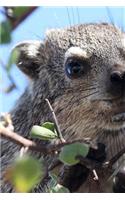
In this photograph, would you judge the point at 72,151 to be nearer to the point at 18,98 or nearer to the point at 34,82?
the point at 34,82

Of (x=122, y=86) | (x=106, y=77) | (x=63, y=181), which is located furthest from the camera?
(x=106, y=77)

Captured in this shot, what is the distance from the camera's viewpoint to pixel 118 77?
3.08 m

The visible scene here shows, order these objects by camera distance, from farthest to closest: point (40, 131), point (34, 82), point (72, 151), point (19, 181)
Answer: point (34, 82) → point (40, 131) → point (72, 151) → point (19, 181)

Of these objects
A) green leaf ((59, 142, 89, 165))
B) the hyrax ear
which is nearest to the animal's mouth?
the hyrax ear

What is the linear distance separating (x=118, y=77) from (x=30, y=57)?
1.66 meters

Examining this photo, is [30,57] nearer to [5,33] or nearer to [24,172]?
[5,33]

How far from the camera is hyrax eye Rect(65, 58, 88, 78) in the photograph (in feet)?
12.2

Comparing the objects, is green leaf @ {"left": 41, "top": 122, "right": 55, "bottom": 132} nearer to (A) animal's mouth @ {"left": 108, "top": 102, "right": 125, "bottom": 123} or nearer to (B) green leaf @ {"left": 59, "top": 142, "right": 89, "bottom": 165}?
(B) green leaf @ {"left": 59, "top": 142, "right": 89, "bottom": 165}

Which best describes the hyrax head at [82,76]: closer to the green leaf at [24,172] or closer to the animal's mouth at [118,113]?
the animal's mouth at [118,113]

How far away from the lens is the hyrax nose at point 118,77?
3.06 metres

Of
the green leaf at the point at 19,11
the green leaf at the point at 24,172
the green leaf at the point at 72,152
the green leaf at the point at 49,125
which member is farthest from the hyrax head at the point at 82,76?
the green leaf at the point at 24,172

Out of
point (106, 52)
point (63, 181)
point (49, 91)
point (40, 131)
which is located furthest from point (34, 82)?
point (40, 131)

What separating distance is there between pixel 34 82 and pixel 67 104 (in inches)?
27.6

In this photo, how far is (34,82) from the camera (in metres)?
4.41
